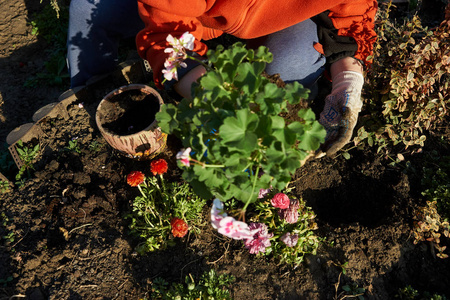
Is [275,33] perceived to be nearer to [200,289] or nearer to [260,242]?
[260,242]

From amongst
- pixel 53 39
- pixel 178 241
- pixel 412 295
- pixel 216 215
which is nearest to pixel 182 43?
pixel 216 215

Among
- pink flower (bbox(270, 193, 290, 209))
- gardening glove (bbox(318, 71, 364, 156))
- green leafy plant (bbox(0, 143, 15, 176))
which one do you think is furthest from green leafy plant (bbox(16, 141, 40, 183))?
gardening glove (bbox(318, 71, 364, 156))

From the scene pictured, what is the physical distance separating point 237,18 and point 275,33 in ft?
1.55

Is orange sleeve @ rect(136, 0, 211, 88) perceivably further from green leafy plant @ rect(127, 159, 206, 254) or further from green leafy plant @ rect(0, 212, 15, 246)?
green leafy plant @ rect(0, 212, 15, 246)

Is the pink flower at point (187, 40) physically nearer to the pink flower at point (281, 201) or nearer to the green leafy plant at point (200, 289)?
the pink flower at point (281, 201)

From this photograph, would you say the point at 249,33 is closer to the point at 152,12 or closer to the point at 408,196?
the point at 152,12

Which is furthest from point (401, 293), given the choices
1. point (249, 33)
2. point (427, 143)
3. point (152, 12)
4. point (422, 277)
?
point (152, 12)

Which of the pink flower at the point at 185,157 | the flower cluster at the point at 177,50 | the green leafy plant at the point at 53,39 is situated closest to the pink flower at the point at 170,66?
the flower cluster at the point at 177,50

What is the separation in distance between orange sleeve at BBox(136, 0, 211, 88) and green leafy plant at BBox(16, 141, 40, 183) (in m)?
1.00

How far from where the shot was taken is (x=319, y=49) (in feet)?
7.25

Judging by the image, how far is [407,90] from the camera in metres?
1.99

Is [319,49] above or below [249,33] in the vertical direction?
below

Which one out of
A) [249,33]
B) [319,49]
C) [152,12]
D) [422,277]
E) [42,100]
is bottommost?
[422,277]

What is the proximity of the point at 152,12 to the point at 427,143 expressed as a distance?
6.35ft
